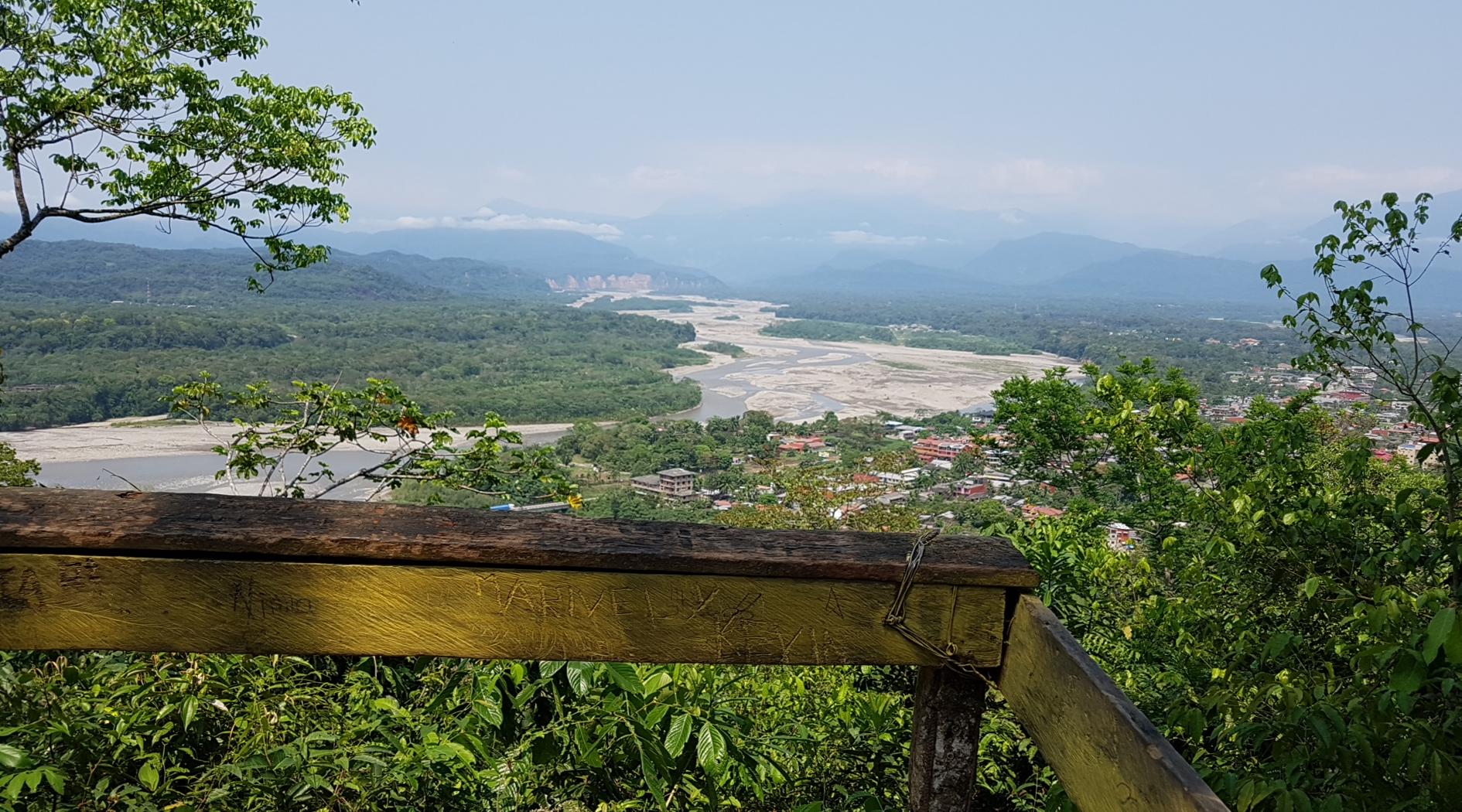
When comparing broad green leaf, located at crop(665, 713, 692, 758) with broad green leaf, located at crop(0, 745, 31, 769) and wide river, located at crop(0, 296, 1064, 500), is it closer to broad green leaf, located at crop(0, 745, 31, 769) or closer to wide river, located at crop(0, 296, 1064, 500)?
broad green leaf, located at crop(0, 745, 31, 769)

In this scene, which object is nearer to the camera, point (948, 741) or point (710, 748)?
point (948, 741)

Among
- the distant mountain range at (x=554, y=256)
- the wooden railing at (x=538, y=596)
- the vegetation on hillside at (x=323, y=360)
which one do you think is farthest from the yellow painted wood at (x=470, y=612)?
the distant mountain range at (x=554, y=256)

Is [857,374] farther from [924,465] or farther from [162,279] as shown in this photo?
[162,279]

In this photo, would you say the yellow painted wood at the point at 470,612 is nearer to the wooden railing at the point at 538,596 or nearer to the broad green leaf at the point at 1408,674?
the wooden railing at the point at 538,596

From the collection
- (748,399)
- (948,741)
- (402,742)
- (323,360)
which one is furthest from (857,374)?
(948,741)

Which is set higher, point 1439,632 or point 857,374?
point 1439,632

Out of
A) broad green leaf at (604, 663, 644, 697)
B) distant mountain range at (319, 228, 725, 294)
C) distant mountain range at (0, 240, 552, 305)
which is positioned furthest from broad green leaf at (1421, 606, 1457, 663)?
distant mountain range at (319, 228, 725, 294)
